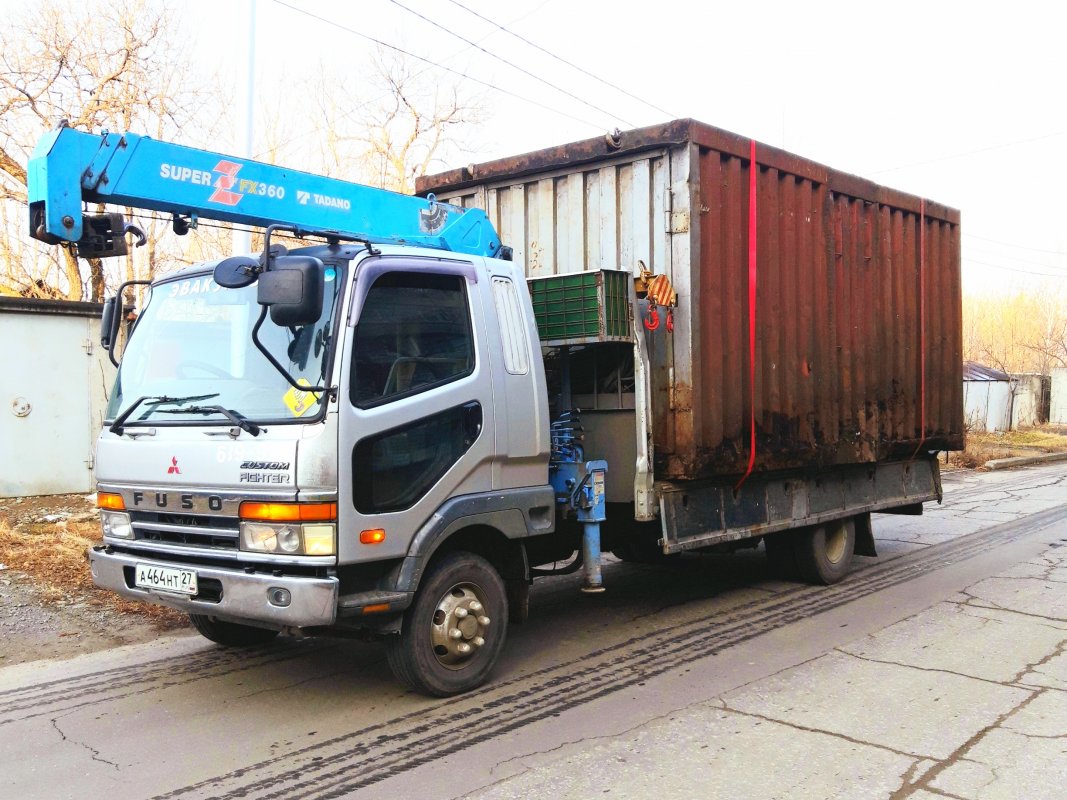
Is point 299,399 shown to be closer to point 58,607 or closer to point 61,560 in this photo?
point 58,607

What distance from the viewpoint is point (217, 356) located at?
15.8ft

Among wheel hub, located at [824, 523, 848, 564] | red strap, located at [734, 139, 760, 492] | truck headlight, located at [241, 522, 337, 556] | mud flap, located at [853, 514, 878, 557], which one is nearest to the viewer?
truck headlight, located at [241, 522, 337, 556]

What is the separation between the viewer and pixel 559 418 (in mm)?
6125

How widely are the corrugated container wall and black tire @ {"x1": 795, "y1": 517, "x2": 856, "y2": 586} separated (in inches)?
26.7

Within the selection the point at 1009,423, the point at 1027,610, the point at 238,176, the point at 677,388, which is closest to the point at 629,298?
the point at 677,388

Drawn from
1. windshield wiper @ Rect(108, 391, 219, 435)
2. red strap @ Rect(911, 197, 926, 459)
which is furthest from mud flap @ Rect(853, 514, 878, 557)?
windshield wiper @ Rect(108, 391, 219, 435)

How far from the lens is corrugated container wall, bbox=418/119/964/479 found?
20.7 feet

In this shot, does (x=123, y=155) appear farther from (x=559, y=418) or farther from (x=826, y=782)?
(x=826, y=782)

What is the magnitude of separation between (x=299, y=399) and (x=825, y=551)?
17.6ft

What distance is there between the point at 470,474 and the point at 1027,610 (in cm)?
478

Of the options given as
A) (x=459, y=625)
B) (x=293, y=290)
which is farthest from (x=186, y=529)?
(x=459, y=625)

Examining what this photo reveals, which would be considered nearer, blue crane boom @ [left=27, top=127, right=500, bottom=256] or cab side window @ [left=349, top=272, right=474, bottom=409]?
blue crane boom @ [left=27, top=127, right=500, bottom=256]

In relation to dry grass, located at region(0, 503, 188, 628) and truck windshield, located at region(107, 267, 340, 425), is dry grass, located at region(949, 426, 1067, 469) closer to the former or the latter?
dry grass, located at region(0, 503, 188, 628)

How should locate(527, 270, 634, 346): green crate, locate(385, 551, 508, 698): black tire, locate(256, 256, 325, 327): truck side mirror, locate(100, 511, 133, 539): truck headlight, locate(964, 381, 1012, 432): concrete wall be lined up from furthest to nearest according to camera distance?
1. locate(964, 381, 1012, 432): concrete wall
2. locate(527, 270, 634, 346): green crate
3. locate(100, 511, 133, 539): truck headlight
4. locate(385, 551, 508, 698): black tire
5. locate(256, 256, 325, 327): truck side mirror
